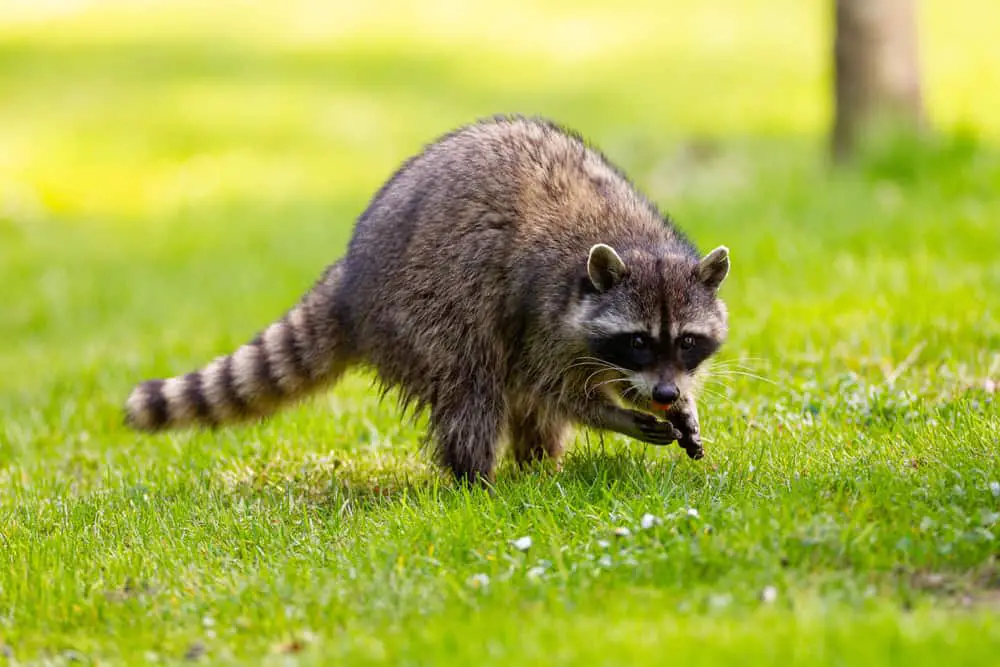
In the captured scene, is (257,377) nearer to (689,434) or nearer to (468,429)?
(468,429)

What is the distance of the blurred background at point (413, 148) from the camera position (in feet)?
30.4

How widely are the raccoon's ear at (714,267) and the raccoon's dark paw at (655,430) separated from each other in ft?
2.09

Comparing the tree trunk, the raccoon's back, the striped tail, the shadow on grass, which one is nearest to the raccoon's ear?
the raccoon's back

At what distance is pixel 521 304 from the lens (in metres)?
6.02

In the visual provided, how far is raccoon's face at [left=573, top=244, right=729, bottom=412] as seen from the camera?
5715 millimetres

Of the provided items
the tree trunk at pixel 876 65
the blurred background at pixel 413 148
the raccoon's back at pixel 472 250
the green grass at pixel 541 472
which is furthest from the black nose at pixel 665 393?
the tree trunk at pixel 876 65

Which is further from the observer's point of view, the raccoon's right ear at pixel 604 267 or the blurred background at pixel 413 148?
the blurred background at pixel 413 148

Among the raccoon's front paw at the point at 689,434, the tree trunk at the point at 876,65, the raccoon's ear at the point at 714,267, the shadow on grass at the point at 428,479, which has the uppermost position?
the tree trunk at the point at 876,65

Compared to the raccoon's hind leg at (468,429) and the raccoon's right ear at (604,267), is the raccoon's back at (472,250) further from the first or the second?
the raccoon's right ear at (604,267)

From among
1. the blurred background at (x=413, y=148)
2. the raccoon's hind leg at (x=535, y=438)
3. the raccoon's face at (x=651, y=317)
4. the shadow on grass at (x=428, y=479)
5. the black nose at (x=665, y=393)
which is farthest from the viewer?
the blurred background at (x=413, y=148)

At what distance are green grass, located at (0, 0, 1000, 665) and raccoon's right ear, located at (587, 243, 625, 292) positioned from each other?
73 cm

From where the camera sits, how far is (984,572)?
424cm

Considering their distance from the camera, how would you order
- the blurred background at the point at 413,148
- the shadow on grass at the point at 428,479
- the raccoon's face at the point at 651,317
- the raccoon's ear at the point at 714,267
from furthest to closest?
the blurred background at the point at 413,148, the raccoon's ear at the point at 714,267, the raccoon's face at the point at 651,317, the shadow on grass at the point at 428,479

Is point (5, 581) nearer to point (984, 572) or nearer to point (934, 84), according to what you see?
point (984, 572)
